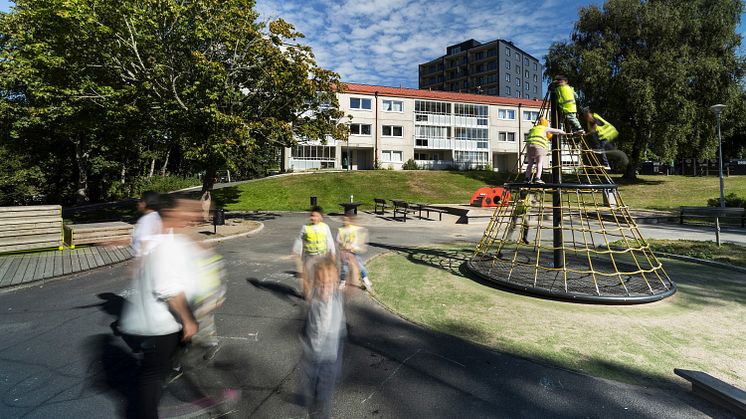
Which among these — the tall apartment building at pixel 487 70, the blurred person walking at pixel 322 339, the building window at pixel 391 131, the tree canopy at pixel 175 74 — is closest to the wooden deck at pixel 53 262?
the tree canopy at pixel 175 74

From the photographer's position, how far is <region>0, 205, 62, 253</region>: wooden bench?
36.2ft

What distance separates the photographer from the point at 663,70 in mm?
31016

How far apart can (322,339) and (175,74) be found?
17.7 metres

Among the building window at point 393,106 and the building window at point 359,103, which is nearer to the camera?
the building window at point 359,103

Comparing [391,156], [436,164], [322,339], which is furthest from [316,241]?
[436,164]

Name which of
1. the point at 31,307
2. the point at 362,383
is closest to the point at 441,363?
the point at 362,383

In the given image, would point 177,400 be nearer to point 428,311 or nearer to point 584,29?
point 428,311

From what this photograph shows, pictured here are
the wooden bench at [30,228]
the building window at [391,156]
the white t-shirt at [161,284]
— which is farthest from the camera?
the building window at [391,156]

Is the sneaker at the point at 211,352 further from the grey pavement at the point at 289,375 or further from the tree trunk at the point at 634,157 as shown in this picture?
the tree trunk at the point at 634,157

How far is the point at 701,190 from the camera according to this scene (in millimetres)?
32469

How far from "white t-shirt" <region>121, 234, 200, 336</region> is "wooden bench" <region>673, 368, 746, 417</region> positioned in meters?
5.52

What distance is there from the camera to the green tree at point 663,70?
1225 inches

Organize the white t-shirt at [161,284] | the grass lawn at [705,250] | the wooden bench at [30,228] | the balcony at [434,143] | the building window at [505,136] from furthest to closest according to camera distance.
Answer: the building window at [505,136]
the balcony at [434,143]
the grass lawn at [705,250]
the wooden bench at [30,228]
the white t-shirt at [161,284]

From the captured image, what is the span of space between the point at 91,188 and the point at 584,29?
5134 cm
